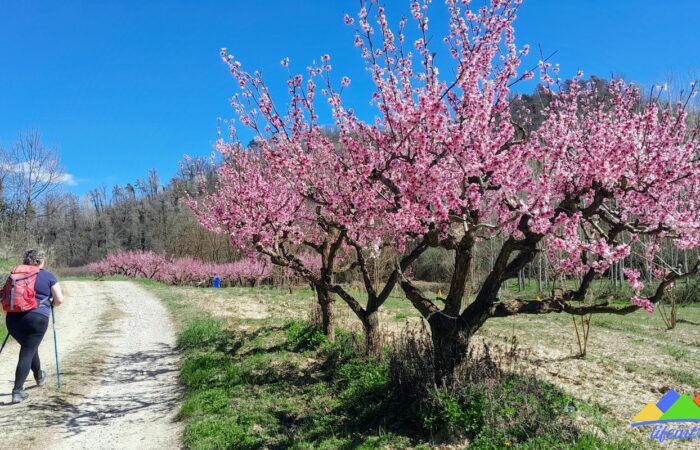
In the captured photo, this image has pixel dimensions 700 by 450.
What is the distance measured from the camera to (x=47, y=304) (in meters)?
6.62

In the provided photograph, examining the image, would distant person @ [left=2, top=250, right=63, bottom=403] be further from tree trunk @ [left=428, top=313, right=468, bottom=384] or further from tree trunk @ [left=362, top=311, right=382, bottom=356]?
tree trunk @ [left=428, top=313, right=468, bottom=384]

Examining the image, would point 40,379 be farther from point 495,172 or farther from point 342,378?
point 495,172

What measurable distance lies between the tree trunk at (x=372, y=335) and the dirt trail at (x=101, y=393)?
2952 millimetres

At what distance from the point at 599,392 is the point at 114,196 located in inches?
4033

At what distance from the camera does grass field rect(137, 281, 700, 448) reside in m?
5.18

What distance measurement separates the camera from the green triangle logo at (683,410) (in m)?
5.52

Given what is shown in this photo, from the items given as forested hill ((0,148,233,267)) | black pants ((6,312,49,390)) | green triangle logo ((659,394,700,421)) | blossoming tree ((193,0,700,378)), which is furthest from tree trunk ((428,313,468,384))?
forested hill ((0,148,233,267))

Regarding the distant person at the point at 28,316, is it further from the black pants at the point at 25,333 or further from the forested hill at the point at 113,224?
the forested hill at the point at 113,224

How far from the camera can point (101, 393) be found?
7.17m

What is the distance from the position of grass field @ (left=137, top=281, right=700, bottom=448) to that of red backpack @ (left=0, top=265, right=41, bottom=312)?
2.51 meters

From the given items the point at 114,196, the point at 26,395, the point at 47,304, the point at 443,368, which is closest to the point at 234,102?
the point at 47,304

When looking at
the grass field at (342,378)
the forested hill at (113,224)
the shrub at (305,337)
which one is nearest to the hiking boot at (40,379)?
the grass field at (342,378)

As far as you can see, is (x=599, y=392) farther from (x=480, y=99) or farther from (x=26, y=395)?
(x=26, y=395)

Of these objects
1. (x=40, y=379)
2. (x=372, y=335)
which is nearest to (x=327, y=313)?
(x=372, y=335)
